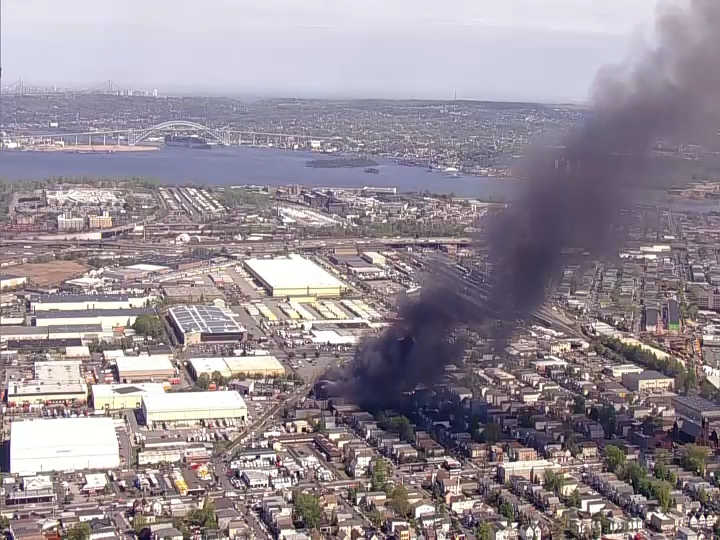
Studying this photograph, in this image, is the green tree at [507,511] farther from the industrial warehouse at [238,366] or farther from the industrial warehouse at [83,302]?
the industrial warehouse at [83,302]

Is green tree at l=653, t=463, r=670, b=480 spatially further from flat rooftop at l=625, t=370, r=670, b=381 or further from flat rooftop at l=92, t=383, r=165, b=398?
flat rooftop at l=92, t=383, r=165, b=398

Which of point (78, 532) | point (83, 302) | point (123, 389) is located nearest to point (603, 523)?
point (78, 532)

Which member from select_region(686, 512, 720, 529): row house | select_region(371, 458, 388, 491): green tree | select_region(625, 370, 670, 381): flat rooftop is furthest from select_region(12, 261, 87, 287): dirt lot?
select_region(686, 512, 720, 529): row house

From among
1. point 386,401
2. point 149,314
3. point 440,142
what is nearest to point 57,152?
point 440,142

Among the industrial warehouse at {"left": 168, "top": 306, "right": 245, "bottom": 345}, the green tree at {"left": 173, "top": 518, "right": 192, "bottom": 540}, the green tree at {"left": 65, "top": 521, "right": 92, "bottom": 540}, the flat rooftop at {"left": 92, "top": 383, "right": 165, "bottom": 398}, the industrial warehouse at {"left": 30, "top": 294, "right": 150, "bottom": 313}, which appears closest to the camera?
the green tree at {"left": 65, "top": 521, "right": 92, "bottom": 540}

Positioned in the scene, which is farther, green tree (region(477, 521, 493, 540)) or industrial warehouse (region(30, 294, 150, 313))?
industrial warehouse (region(30, 294, 150, 313))
